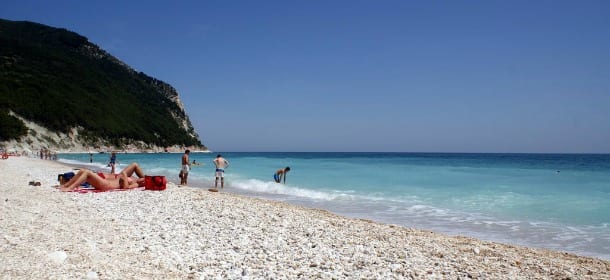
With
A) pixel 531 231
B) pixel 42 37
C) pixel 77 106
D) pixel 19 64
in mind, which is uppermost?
pixel 42 37

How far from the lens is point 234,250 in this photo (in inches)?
248

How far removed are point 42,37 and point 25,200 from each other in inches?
5213

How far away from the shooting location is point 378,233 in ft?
27.0

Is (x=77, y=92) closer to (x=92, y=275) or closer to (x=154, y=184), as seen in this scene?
(x=154, y=184)

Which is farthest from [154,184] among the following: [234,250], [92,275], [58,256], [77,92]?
[77,92]

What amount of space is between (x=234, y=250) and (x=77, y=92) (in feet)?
324

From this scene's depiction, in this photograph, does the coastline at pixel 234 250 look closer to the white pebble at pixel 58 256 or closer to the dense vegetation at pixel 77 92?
the white pebble at pixel 58 256

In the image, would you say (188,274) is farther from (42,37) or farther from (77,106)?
(42,37)

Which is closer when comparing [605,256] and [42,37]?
[605,256]

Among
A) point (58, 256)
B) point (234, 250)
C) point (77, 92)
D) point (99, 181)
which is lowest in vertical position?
point (234, 250)

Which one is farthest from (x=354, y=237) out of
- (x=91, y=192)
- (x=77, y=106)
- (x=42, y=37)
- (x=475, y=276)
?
(x=42, y=37)

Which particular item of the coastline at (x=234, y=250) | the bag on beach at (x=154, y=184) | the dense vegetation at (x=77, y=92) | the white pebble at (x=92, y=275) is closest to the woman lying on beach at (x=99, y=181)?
the bag on beach at (x=154, y=184)

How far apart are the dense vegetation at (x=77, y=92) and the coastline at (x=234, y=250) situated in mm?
67756

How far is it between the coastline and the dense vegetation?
222 feet
